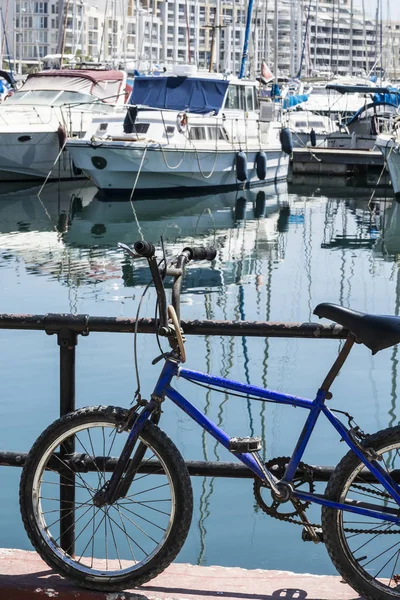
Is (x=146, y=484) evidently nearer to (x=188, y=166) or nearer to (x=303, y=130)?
(x=188, y=166)

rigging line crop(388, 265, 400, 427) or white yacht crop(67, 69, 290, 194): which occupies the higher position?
white yacht crop(67, 69, 290, 194)

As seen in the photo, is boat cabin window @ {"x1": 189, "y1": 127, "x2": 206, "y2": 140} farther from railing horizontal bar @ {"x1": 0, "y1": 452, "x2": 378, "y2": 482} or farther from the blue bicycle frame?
the blue bicycle frame

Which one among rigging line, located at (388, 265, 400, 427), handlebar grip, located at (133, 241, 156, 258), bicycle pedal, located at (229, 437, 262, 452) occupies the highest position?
handlebar grip, located at (133, 241, 156, 258)

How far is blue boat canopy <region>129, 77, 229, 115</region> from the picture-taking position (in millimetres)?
28875

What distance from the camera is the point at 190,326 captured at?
3.48 m

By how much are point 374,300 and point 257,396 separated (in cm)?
1165

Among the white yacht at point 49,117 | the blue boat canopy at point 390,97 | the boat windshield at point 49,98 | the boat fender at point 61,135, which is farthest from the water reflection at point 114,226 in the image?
the blue boat canopy at point 390,97

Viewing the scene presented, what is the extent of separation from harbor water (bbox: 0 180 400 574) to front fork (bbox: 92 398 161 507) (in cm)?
268

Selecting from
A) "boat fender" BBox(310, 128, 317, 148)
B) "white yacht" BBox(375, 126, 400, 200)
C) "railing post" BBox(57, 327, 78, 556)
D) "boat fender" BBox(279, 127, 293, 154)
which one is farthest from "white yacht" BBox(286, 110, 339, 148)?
"railing post" BBox(57, 327, 78, 556)

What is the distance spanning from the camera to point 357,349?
470 inches

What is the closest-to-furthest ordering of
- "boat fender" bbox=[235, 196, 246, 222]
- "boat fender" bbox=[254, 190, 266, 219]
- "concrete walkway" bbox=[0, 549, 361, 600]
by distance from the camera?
"concrete walkway" bbox=[0, 549, 361, 600] → "boat fender" bbox=[235, 196, 246, 222] → "boat fender" bbox=[254, 190, 266, 219]

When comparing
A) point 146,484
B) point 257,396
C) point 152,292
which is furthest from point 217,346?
point 257,396

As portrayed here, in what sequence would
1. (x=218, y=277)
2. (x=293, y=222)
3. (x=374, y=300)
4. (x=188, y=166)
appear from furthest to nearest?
(x=188, y=166)
(x=293, y=222)
(x=218, y=277)
(x=374, y=300)

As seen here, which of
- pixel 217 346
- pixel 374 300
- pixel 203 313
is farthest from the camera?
pixel 374 300
